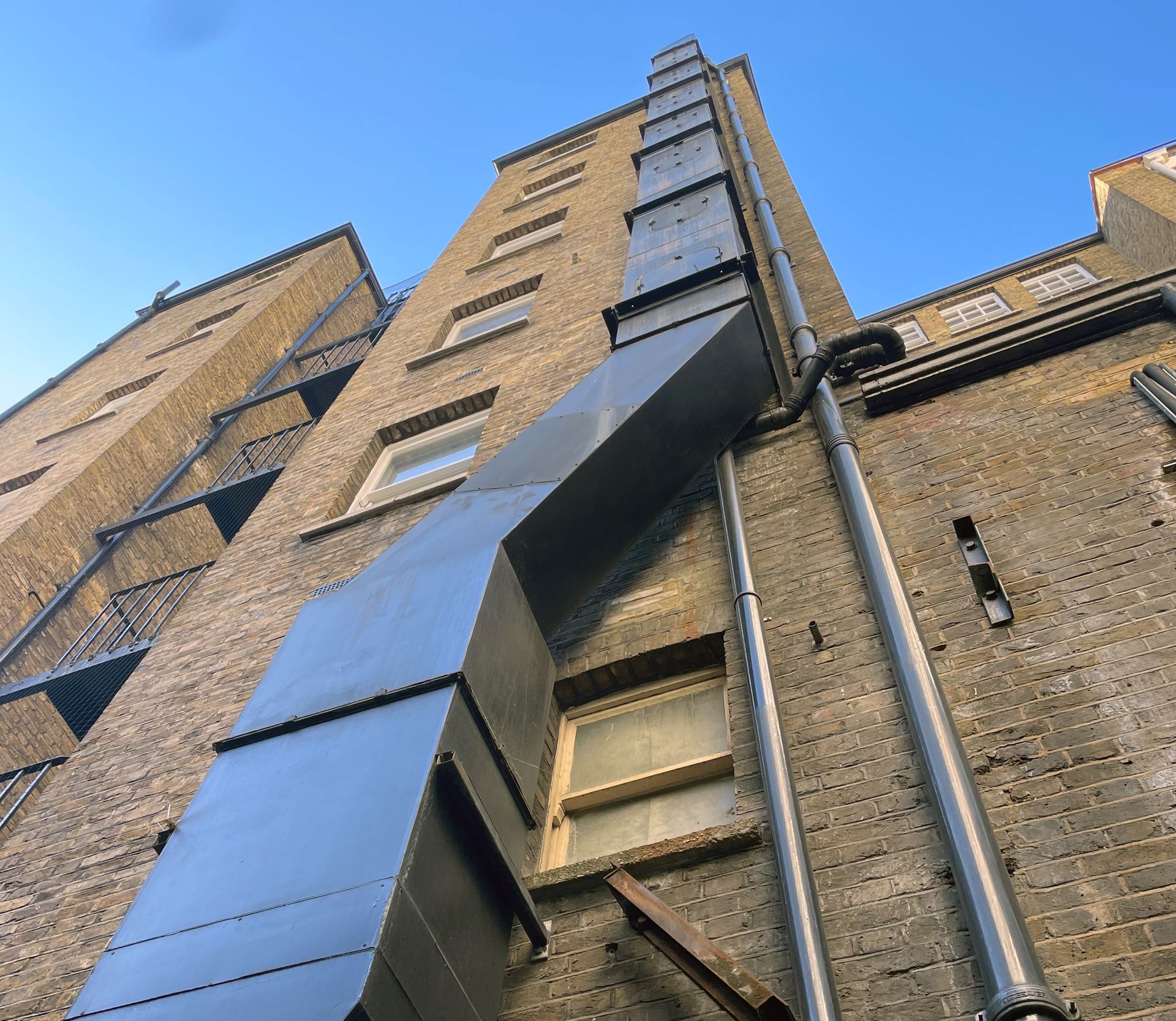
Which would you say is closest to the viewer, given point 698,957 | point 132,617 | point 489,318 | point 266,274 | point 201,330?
point 698,957

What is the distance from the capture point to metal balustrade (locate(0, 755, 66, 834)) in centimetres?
711

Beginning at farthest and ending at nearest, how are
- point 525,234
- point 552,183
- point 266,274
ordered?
point 266,274 < point 552,183 < point 525,234

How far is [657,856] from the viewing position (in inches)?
151

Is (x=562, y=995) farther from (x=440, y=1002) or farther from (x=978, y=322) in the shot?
(x=978, y=322)

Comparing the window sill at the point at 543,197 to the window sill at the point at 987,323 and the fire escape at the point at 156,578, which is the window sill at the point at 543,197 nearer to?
the fire escape at the point at 156,578

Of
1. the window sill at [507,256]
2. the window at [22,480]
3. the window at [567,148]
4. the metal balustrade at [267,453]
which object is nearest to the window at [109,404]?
the window at [22,480]

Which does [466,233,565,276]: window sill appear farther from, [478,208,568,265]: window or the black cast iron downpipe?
the black cast iron downpipe

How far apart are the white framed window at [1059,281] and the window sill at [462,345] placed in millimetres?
8782

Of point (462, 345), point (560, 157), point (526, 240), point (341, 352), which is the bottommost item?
point (341, 352)

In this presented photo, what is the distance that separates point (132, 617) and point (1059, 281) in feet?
46.6

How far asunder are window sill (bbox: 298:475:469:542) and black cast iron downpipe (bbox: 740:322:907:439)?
2.24 m

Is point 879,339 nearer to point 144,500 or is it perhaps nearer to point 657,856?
point 657,856

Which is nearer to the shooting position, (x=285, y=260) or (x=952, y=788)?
(x=952, y=788)

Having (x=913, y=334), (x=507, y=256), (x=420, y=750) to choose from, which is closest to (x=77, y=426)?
(x=507, y=256)
